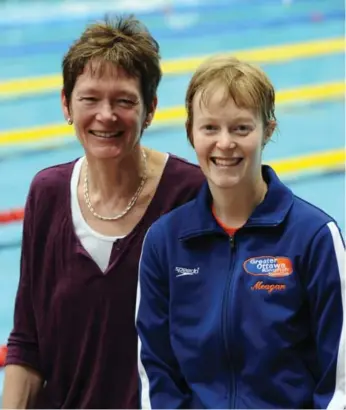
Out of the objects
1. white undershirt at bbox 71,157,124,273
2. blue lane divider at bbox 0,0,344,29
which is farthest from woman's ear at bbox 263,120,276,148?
blue lane divider at bbox 0,0,344,29

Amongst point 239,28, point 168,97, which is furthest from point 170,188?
point 239,28

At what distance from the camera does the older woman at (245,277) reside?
1820mm

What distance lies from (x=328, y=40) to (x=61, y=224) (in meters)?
5.80

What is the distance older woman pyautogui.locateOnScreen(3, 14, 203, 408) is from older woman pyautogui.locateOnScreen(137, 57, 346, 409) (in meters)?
0.20

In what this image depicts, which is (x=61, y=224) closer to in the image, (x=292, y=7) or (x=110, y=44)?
(x=110, y=44)

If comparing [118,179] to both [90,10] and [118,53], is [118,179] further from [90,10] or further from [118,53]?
[90,10]

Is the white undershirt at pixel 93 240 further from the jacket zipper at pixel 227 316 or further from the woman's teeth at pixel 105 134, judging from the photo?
the jacket zipper at pixel 227 316

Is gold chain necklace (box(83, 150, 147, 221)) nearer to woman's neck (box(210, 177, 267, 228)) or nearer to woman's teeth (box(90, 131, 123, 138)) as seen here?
woman's teeth (box(90, 131, 123, 138))

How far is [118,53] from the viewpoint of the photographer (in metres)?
2.04

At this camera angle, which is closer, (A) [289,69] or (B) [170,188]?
(B) [170,188]

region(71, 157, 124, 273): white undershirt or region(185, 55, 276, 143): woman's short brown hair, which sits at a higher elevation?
region(185, 55, 276, 143): woman's short brown hair

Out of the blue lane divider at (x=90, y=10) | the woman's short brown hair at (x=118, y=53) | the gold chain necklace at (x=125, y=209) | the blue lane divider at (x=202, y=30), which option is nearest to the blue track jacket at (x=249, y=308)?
the gold chain necklace at (x=125, y=209)

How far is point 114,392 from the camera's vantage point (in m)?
2.18

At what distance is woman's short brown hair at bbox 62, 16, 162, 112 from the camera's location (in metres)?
2.04
